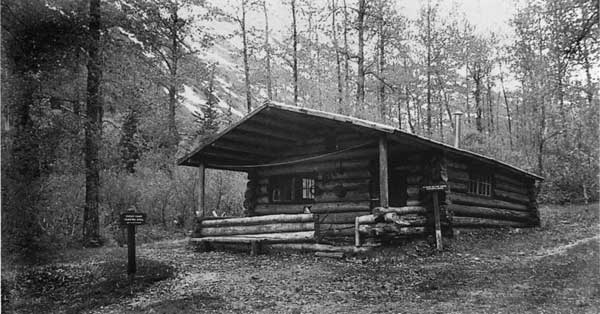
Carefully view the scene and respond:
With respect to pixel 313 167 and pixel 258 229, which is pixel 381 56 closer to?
pixel 313 167

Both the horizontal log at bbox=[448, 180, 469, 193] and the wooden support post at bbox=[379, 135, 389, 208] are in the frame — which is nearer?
the wooden support post at bbox=[379, 135, 389, 208]

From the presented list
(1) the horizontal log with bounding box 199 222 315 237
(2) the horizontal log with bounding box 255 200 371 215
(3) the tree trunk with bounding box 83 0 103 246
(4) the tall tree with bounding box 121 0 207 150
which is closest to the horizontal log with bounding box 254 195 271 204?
(2) the horizontal log with bounding box 255 200 371 215

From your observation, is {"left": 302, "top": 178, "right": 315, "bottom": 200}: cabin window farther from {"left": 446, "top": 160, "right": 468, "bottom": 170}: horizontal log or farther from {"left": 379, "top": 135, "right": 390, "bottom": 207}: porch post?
{"left": 446, "top": 160, "right": 468, "bottom": 170}: horizontal log

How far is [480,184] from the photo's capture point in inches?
650

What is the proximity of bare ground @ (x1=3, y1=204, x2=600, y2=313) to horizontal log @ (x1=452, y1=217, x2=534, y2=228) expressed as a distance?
87cm

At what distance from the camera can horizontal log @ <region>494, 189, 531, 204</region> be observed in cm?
1726

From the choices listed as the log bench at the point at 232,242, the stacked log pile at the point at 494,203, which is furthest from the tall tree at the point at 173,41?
the stacked log pile at the point at 494,203

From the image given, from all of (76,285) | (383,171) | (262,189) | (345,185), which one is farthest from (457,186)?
(76,285)

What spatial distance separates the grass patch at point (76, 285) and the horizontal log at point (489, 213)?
8770mm

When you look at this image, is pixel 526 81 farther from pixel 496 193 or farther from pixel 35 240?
pixel 35 240

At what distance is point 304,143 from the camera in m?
15.2

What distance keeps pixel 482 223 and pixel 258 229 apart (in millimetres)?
8050

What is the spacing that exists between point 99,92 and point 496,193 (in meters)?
14.9

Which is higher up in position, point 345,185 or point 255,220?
point 345,185
